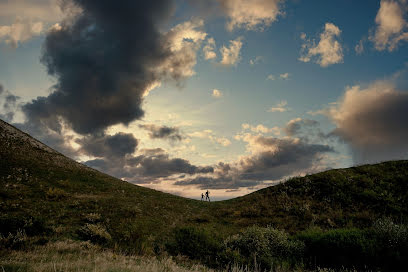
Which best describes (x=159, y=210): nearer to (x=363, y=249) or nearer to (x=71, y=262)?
(x=363, y=249)

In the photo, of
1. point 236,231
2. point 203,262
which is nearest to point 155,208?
point 236,231

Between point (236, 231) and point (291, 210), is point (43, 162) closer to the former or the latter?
point (236, 231)

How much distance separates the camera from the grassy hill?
60.5 feet

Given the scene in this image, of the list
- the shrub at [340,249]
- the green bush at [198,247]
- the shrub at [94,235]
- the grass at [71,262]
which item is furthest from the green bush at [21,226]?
the shrub at [340,249]

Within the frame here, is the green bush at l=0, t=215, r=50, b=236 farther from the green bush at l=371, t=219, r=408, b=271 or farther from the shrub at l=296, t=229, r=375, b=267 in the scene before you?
the green bush at l=371, t=219, r=408, b=271

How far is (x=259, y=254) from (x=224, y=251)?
7.79ft

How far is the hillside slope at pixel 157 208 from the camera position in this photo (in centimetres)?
2042

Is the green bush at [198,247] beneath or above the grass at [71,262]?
beneath

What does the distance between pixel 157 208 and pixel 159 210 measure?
40.1 inches

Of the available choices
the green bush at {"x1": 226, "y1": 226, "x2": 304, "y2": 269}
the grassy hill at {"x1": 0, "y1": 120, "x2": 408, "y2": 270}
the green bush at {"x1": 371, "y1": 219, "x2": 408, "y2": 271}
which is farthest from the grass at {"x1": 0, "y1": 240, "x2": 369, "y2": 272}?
the green bush at {"x1": 371, "y1": 219, "x2": 408, "y2": 271}

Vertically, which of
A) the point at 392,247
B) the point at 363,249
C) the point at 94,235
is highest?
the point at 94,235

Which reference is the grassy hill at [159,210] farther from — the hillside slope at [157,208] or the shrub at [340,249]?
the shrub at [340,249]

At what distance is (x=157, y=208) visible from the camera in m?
35.6

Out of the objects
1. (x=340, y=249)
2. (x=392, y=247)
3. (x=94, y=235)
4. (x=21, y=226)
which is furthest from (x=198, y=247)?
(x=392, y=247)
